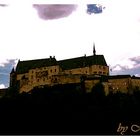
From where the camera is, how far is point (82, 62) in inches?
1512

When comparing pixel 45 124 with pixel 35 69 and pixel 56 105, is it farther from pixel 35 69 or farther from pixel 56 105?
pixel 35 69

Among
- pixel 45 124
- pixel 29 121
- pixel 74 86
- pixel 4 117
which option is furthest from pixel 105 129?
pixel 74 86

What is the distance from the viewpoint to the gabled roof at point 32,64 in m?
38.4

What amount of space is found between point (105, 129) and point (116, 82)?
1703cm

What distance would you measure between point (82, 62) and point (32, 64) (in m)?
6.40

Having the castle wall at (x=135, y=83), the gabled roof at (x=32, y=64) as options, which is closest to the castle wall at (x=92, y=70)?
the gabled roof at (x=32, y=64)

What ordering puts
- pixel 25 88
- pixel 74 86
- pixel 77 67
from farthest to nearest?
pixel 77 67 < pixel 25 88 < pixel 74 86

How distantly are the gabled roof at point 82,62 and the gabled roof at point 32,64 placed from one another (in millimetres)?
1263

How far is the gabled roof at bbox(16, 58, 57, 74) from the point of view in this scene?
1512 inches

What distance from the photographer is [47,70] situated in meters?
37.2

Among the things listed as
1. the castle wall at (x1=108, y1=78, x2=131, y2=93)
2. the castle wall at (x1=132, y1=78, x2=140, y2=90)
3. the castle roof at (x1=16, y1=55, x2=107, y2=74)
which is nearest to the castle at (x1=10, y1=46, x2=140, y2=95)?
the castle roof at (x1=16, y1=55, x2=107, y2=74)

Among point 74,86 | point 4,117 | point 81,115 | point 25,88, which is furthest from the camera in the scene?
point 25,88

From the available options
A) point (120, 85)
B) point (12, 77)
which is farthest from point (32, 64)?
point (120, 85)

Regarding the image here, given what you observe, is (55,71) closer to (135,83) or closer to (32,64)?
(32,64)
